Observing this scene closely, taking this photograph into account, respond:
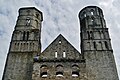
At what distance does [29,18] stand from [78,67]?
37.6ft

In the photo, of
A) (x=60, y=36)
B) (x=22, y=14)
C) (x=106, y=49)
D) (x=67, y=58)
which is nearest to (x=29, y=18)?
(x=22, y=14)

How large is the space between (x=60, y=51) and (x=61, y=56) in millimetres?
855

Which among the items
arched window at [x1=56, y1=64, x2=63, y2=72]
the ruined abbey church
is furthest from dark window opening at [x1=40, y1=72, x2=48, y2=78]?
arched window at [x1=56, y1=64, x2=63, y2=72]

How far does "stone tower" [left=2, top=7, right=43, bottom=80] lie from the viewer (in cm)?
2422

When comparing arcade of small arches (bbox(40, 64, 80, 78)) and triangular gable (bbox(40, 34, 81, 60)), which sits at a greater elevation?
triangular gable (bbox(40, 34, 81, 60))

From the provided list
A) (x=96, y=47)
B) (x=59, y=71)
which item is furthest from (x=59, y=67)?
(x=96, y=47)

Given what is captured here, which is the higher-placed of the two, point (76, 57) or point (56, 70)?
Result: point (76, 57)

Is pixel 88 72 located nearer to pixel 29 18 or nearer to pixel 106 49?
pixel 106 49

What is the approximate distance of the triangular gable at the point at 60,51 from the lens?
83.8 ft

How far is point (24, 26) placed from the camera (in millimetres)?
29531

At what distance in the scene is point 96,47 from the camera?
26406 mm

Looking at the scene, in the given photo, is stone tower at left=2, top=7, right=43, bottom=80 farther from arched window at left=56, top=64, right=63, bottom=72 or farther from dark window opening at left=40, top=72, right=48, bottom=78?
arched window at left=56, top=64, right=63, bottom=72

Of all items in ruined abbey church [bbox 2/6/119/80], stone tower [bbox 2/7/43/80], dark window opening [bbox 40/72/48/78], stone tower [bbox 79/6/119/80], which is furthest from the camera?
stone tower [bbox 2/7/43/80]

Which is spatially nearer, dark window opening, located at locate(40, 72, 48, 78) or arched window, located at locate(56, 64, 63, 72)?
dark window opening, located at locate(40, 72, 48, 78)
